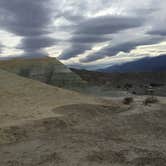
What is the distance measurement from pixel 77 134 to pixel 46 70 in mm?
29393

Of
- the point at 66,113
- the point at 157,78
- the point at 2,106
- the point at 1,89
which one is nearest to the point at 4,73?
the point at 1,89

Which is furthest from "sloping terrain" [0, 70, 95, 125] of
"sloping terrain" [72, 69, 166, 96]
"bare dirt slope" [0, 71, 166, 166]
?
"sloping terrain" [72, 69, 166, 96]

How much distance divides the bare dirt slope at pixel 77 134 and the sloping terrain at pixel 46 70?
52.3ft

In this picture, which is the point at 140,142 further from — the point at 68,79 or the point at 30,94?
the point at 68,79

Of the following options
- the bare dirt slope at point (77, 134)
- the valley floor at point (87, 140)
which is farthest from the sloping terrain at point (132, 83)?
the valley floor at point (87, 140)

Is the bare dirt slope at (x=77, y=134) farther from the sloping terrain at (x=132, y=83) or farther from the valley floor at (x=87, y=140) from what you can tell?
the sloping terrain at (x=132, y=83)

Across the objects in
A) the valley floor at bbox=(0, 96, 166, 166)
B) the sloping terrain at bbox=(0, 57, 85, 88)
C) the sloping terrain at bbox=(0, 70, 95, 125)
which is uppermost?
the sloping terrain at bbox=(0, 57, 85, 88)

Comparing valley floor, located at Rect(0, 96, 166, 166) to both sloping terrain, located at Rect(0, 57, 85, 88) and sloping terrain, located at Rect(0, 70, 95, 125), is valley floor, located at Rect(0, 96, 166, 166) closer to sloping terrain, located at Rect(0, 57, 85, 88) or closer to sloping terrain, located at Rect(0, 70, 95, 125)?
sloping terrain, located at Rect(0, 70, 95, 125)

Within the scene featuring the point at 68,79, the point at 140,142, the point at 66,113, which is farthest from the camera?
the point at 68,79

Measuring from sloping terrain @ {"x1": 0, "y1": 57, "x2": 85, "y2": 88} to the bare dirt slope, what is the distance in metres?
15.9

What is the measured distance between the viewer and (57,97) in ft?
86.2

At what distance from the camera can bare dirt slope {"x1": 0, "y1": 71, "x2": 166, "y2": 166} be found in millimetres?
10816

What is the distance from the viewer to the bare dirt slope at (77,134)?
10816 millimetres

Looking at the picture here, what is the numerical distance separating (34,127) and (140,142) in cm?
459
